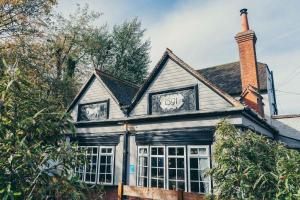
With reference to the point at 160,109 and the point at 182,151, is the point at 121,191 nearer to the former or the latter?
the point at 182,151

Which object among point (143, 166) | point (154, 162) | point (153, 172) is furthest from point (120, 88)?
point (153, 172)

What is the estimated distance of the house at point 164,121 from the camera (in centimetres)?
1137

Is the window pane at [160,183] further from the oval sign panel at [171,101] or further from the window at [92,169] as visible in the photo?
the window at [92,169]

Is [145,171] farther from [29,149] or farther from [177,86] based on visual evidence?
[29,149]

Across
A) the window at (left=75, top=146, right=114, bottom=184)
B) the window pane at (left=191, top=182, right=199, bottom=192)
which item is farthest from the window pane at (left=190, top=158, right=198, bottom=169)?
the window at (left=75, top=146, right=114, bottom=184)

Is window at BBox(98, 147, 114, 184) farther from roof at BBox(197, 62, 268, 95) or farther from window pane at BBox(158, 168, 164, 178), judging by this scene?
roof at BBox(197, 62, 268, 95)

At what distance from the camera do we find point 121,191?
26.2ft

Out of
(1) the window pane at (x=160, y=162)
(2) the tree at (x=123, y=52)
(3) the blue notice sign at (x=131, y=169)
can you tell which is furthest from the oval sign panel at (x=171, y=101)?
(2) the tree at (x=123, y=52)

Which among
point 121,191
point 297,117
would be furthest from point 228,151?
point 297,117

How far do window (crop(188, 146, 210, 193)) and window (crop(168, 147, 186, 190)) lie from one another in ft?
1.36

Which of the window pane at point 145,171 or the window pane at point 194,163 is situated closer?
the window pane at point 194,163

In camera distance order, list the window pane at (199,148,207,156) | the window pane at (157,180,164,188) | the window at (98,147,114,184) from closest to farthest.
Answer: the window pane at (199,148,207,156), the window pane at (157,180,164,188), the window at (98,147,114,184)

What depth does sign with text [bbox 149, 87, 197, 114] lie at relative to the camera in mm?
12289

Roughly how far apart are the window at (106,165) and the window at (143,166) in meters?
1.90
